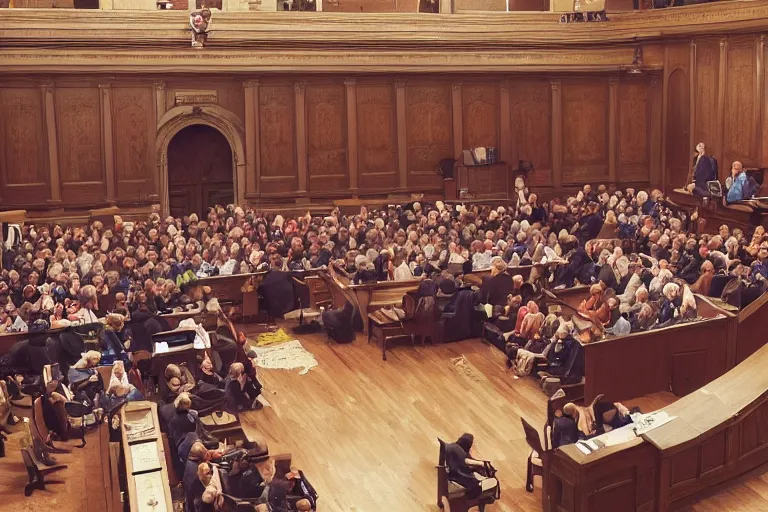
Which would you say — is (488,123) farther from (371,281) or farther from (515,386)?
(515,386)

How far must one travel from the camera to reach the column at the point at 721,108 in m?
21.7

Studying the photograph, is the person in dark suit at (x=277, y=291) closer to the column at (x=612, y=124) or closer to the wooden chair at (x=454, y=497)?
the wooden chair at (x=454, y=497)

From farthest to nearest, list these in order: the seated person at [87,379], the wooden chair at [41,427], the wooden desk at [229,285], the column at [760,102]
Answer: the column at [760,102]
the wooden desk at [229,285]
the seated person at [87,379]
the wooden chair at [41,427]

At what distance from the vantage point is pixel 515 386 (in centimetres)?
1438

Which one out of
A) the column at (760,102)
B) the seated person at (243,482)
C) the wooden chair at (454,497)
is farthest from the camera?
the column at (760,102)

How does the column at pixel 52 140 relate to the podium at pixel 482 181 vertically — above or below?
above

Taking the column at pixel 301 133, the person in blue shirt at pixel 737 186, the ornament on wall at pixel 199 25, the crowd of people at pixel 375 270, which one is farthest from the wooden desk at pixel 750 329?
the ornament on wall at pixel 199 25

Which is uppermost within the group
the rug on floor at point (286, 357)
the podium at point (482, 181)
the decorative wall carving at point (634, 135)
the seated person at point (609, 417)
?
the decorative wall carving at point (634, 135)

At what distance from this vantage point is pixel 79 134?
21500 millimetres

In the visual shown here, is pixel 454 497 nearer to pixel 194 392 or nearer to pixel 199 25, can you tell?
pixel 194 392

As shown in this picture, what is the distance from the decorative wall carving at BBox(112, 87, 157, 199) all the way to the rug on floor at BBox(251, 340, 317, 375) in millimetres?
7105

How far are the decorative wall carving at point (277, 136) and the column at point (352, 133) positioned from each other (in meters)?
→ 1.18

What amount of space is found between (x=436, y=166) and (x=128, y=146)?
654 centimetres

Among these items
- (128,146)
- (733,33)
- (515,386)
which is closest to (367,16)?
(128,146)
